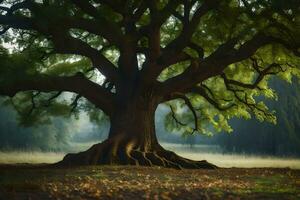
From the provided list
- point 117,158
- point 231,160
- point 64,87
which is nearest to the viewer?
point 117,158

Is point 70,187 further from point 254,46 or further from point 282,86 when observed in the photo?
point 282,86

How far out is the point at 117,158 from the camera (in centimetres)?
1914

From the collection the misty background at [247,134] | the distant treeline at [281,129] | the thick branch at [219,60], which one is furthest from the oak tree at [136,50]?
the distant treeline at [281,129]

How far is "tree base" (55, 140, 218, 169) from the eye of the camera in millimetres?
18844

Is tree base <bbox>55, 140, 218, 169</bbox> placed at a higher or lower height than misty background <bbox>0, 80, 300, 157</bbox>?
lower

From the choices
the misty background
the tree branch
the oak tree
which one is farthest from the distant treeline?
the tree branch

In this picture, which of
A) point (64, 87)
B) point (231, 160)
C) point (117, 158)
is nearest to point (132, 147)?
point (117, 158)

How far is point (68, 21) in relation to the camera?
17516mm

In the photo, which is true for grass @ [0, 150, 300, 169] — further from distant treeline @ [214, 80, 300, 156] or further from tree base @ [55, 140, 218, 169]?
tree base @ [55, 140, 218, 169]

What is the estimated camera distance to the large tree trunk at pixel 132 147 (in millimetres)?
19016

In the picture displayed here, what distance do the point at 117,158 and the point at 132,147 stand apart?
1011 millimetres

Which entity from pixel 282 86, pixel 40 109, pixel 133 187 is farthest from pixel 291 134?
pixel 133 187

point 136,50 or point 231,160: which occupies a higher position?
point 136,50

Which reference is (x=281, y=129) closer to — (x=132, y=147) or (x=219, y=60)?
(x=219, y=60)
